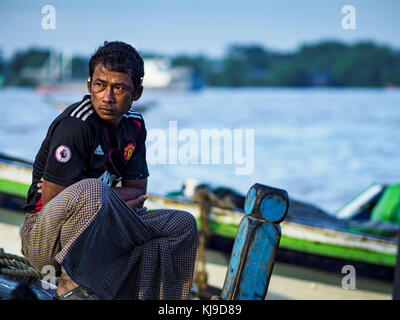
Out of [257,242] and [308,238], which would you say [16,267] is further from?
[308,238]

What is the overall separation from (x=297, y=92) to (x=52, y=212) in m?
84.5

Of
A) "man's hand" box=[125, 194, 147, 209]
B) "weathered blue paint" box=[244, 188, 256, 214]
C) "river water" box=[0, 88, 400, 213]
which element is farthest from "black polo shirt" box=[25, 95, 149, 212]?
"river water" box=[0, 88, 400, 213]

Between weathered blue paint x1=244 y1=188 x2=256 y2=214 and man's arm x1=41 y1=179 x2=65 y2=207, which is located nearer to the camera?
man's arm x1=41 y1=179 x2=65 y2=207

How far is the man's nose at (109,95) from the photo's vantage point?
2.45m

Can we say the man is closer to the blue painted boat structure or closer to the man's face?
the man's face

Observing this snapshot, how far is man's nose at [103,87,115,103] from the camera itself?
8.04ft

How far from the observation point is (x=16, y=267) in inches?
98.2

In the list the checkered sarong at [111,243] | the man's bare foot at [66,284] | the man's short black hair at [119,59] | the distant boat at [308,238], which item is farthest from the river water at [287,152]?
the man's bare foot at [66,284]

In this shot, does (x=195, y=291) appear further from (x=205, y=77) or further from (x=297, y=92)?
(x=297, y=92)

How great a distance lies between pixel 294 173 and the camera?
17.1 meters

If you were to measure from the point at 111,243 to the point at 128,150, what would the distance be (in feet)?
1.62

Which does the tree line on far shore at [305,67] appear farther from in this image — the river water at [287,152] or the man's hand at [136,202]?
the man's hand at [136,202]

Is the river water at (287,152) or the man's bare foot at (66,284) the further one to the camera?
the river water at (287,152)

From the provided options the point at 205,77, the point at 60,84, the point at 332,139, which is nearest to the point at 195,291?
the point at 332,139
